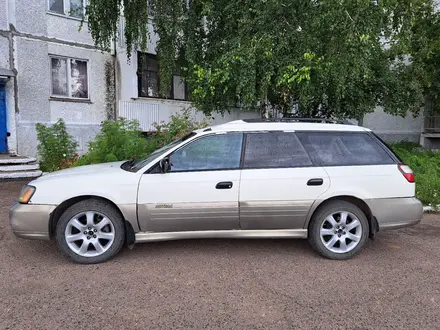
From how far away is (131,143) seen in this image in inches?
289

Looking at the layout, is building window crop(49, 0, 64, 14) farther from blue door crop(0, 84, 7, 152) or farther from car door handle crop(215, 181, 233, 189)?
car door handle crop(215, 181, 233, 189)

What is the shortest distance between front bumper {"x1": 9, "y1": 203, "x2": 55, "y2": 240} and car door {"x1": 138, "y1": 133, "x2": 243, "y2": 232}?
3.43ft

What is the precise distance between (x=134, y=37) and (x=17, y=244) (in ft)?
21.5

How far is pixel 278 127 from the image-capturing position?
4.12 meters

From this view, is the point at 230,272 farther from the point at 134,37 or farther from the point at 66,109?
the point at 66,109

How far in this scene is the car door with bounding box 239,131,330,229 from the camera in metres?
3.85

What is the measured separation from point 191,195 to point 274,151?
1162mm

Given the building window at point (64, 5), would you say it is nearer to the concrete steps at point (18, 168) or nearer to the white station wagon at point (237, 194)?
the concrete steps at point (18, 168)

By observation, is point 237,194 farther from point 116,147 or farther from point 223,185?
point 116,147

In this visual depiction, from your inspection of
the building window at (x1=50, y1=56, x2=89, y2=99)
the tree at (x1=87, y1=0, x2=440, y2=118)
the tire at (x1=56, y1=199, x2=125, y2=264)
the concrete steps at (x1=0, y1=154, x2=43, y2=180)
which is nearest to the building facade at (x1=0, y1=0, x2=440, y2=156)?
the building window at (x1=50, y1=56, x2=89, y2=99)

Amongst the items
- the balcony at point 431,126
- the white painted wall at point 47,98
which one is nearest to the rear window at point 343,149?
the white painted wall at point 47,98

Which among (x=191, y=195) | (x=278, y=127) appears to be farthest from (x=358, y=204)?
(x=191, y=195)

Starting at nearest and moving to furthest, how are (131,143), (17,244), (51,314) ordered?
(51,314), (17,244), (131,143)

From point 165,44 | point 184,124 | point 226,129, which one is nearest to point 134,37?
point 165,44
